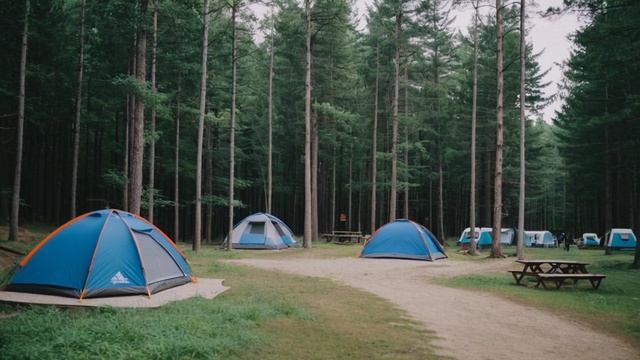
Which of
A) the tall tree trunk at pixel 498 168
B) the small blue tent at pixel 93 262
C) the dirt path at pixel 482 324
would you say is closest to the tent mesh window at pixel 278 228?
the dirt path at pixel 482 324

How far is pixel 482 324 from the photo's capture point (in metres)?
7.93

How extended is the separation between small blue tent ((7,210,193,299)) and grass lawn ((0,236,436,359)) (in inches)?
35.3

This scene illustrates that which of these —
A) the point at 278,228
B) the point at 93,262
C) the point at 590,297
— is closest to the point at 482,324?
the point at 590,297

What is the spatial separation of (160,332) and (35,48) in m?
24.3

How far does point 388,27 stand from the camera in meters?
26.2

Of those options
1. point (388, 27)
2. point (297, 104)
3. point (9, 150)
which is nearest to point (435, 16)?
point (388, 27)

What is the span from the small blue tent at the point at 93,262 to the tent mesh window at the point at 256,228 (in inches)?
573

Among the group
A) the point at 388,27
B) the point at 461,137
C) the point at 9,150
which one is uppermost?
the point at 388,27

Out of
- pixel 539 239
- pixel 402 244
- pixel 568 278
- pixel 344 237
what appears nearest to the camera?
pixel 568 278

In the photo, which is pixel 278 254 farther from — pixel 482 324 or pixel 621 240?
pixel 621 240

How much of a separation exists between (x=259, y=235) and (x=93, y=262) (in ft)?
51.3

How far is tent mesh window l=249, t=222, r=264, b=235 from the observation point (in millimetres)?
24422

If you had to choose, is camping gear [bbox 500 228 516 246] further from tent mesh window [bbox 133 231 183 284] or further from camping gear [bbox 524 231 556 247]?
tent mesh window [bbox 133 231 183 284]

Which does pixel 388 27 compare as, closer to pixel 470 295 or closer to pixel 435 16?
pixel 435 16
